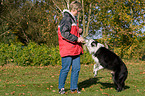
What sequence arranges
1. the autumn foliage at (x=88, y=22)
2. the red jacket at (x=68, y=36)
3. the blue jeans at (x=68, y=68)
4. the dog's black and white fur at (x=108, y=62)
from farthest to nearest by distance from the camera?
the autumn foliage at (x=88, y=22)
the dog's black and white fur at (x=108, y=62)
the blue jeans at (x=68, y=68)
the red jacket at (x=68, y=36)

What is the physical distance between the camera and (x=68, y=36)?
4.31 metres

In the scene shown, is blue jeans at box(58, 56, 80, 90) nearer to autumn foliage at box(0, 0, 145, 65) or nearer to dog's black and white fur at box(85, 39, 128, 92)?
dog's black and white fur at box(85, 39, 128, 92)

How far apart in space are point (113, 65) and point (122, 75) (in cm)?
34

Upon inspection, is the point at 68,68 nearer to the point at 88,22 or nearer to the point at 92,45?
the point at 92,45

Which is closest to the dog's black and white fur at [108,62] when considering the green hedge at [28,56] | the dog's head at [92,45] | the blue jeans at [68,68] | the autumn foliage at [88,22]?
the dog's head at [92,45]

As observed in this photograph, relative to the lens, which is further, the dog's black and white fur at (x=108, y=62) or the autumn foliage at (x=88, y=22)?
the autumn foliage at (x=88, y=22)

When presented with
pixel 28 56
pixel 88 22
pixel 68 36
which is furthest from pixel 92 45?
pixel 88 22

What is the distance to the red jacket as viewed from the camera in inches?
171

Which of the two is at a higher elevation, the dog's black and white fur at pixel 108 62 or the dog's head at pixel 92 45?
the dog's head at pixel 92 45

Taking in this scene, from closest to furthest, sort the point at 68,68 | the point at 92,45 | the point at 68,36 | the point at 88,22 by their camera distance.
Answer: the point at 68,36
the point at 68,68
the point at 92,45
the point at 88,22

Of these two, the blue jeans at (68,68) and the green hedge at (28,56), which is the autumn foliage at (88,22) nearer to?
the green hedge at (28,56)

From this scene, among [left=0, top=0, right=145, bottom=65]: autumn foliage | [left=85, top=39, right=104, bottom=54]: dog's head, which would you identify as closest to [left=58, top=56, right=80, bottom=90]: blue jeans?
[left=85, top=39, right=104, bottom=54]: dog's head

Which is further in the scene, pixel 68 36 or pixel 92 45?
pixel 92 45

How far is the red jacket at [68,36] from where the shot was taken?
14.2 ft
